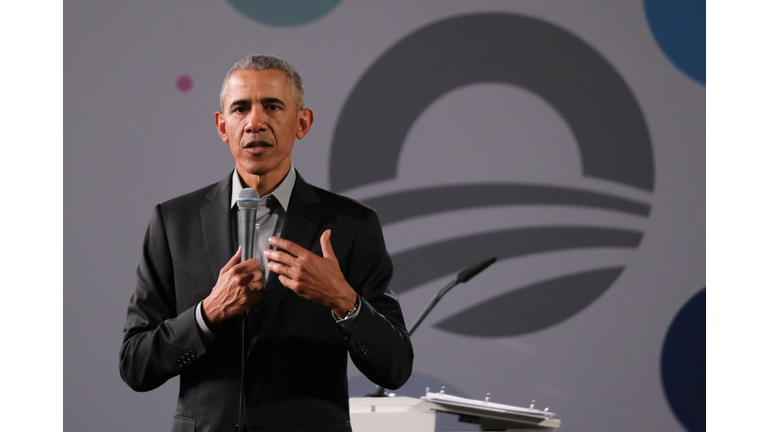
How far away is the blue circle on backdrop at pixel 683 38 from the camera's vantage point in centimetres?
406

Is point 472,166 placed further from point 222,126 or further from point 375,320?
point 375,320

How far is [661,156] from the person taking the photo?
158 inches

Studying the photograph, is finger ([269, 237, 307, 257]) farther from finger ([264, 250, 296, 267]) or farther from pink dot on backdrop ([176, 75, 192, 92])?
pink dot on backdrop ([176, 75, 192, 92])

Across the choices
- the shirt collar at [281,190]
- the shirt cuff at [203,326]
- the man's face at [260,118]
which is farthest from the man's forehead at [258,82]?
the shirt cuff at [203,326]

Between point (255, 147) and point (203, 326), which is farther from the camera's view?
point (255, 147)

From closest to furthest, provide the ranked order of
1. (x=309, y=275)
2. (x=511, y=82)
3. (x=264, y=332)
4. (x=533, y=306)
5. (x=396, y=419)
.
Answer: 1. (x=309, y=275)
2. (x=264, y=332)
3. (x=396, y=419)
4. (x=533, y=306)
5. (x=511, y=82)

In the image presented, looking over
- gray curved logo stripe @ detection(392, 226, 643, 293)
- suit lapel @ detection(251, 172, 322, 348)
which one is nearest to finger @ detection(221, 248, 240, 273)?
suit lapel @ detection(251, 172, 322, 348)

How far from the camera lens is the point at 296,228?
1.36 m

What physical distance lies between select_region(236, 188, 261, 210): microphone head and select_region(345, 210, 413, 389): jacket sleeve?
0.22m

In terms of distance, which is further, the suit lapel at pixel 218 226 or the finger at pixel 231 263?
the suit lapel at pixel 218 226

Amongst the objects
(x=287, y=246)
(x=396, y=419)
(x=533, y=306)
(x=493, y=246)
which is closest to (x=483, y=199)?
(x=493, y=246)

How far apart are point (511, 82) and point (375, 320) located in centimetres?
297

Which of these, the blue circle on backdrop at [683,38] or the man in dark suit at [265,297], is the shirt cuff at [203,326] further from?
the blue circle on backdrop at [683,38]

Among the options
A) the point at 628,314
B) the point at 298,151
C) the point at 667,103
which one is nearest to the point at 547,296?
the point at 628,314
